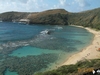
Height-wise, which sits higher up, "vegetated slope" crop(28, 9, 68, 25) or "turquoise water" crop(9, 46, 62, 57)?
"vegetated slope" crop(28, 9, 68, 25)

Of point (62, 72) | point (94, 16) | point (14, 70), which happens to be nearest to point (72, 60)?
point (14, 70)

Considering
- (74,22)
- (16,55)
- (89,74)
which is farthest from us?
(74,22)

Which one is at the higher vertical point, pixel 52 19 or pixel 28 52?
pixel 52 19

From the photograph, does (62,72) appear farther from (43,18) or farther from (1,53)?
(43,18)

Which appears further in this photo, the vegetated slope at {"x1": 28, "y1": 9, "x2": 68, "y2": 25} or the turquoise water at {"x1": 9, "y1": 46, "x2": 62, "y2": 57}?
the vegetated slope at {"x1": 28, "y1": 9, "x2": 68, "y2": 25}

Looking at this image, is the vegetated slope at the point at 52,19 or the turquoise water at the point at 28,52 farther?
the vegetated slope at the point at 52,19

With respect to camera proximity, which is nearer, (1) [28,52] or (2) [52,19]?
(1) [28,52]

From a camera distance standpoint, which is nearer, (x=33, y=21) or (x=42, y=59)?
(x=42, y=59)

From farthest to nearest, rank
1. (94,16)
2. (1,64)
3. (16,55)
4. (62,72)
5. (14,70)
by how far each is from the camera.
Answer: (94,16)
(16,55)
(1,64)
(14,70)
(62,72)

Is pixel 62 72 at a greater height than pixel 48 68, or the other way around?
pixel 62 72

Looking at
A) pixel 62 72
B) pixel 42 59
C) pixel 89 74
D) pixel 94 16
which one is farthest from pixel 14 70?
pixel 94 16

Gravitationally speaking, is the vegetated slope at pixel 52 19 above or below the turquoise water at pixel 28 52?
above
